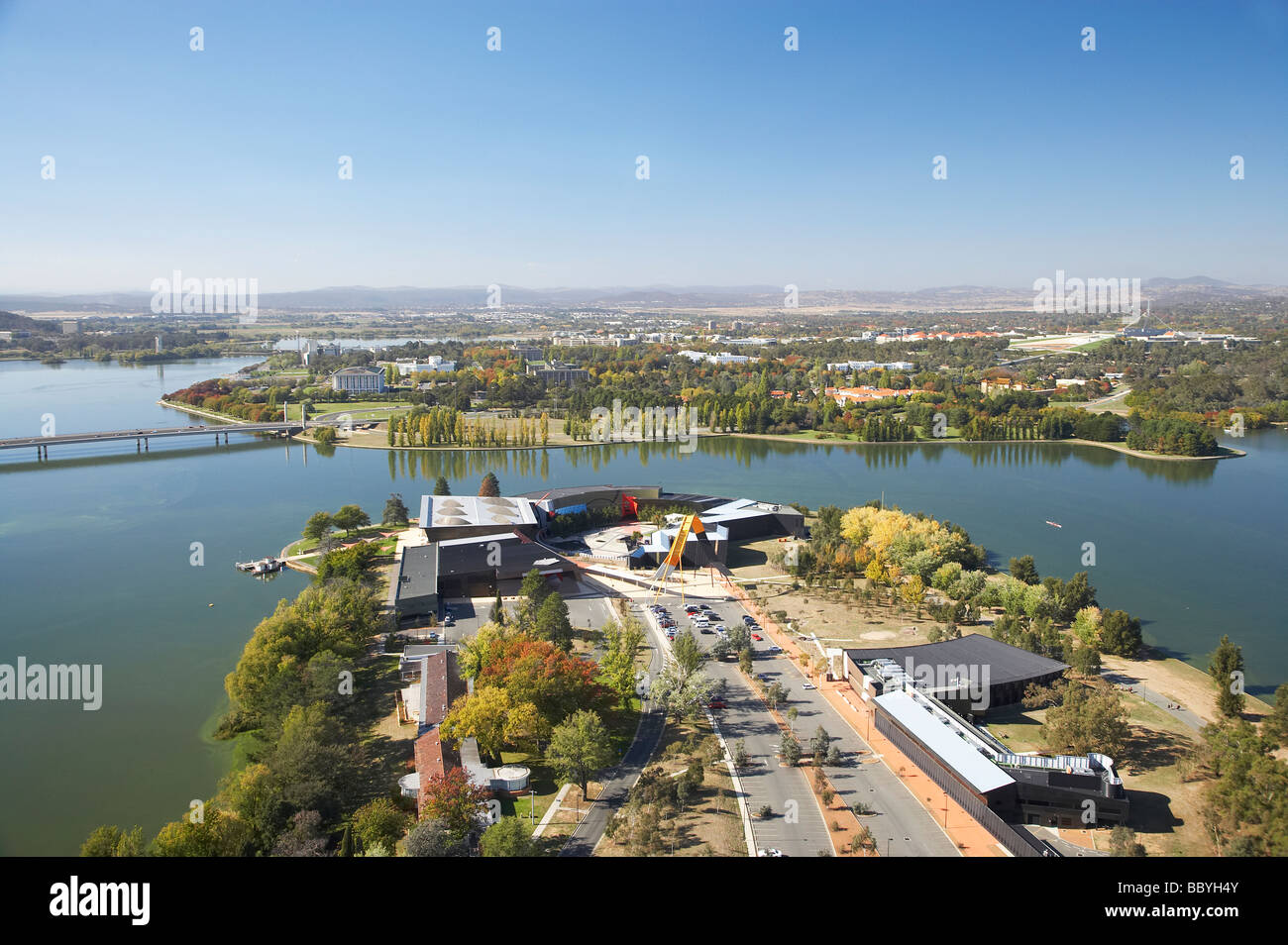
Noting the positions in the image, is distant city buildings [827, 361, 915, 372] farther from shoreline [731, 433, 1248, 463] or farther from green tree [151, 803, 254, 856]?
green tree [151, 803, 254, 856]

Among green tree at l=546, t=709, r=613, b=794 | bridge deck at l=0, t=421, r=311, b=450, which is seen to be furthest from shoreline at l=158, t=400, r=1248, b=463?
green tree at l=546, t=709, r=613, b=794

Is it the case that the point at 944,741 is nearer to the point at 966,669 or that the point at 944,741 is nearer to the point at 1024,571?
the point at 966,669

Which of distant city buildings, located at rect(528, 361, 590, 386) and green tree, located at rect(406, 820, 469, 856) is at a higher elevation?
distant city buildings, located at rect(528, 361, 590, 386)

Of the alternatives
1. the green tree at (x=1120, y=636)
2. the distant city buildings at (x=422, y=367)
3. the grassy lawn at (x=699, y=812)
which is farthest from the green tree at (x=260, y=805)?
the distant city buildings at (x=422, y=367)
